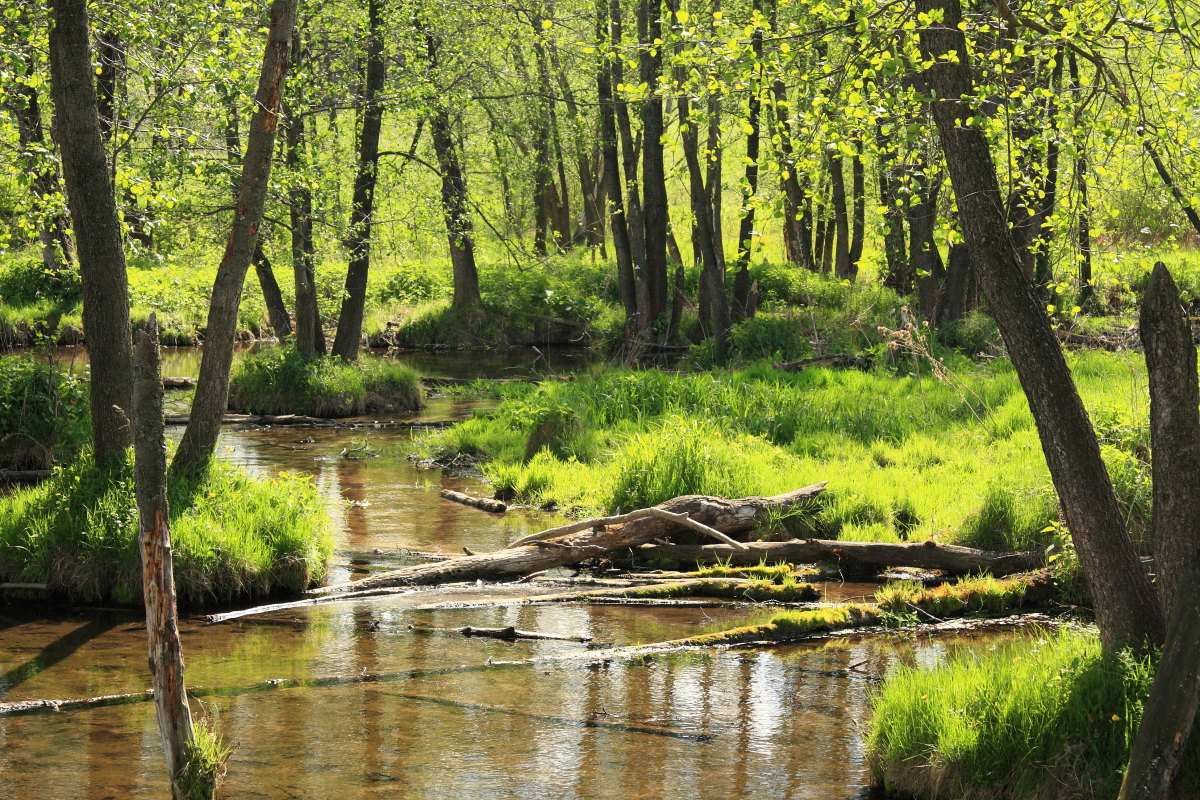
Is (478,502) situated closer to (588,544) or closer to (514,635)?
(588,544)

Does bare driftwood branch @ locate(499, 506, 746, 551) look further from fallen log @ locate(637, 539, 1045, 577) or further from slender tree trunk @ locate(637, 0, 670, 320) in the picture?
slender tree trunk @ locate(637, 0, 670, 320)

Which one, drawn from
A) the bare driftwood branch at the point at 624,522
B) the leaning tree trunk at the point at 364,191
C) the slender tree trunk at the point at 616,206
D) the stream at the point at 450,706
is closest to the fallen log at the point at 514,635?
the stream at the point at 450,706

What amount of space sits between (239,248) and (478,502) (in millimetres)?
4188

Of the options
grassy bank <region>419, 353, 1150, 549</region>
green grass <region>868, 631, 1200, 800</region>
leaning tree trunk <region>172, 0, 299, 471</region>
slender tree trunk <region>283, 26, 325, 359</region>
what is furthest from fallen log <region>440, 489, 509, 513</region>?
green grass <region>868, 631, 1200, 800</region>

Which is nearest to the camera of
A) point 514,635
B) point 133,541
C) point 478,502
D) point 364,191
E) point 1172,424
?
point 1172,424

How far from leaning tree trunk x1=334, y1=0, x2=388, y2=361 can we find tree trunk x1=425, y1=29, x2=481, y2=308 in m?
0.95

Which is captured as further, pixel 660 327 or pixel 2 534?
pixel 660 327

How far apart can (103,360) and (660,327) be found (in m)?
17.2

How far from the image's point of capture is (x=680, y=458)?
38.3 ft

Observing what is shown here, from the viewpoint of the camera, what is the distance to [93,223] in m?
9.47

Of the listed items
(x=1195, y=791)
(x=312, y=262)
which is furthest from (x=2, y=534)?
(x=312, y=262)

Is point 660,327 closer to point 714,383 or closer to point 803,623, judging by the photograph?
Result: point 714,383

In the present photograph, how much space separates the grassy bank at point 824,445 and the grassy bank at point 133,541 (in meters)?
3.45

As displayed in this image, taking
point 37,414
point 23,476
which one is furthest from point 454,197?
point 23,476
